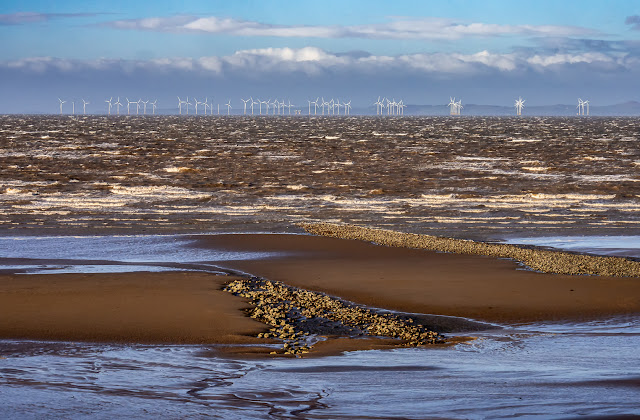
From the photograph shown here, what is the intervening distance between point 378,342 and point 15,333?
5.67m

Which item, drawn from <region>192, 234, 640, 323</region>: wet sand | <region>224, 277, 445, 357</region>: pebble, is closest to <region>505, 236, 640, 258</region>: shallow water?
<region>192, 234, 640, 323</region>: wet sand

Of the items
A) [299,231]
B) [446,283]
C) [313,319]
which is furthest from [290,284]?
[299,231]

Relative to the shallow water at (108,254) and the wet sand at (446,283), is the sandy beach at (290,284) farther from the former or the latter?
the shallow water at (108,254)

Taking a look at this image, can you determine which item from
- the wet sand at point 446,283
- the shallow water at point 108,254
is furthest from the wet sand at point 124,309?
the wet sand at point 446,283

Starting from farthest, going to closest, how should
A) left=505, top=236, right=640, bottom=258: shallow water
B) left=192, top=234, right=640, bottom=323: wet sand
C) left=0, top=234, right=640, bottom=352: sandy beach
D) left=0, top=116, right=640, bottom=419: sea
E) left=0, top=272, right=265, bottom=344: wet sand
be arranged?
left=505, top=236, right=640, bottom=258: shallow water, left=192, top=234, right=640, bottom=323: wet sand, left=0, top=234, right=640, bottom=352: sandy beach, left=0, top=272, right=265, bottom=344: wet sand, left=0, top=116, right=640, bottom=419: sea

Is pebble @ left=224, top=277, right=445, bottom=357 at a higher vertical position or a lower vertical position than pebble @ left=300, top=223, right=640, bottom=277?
lower

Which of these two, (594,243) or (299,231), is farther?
(299,231)

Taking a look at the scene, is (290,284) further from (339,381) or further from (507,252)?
(339,381)

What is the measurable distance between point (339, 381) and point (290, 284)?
8465 millimetres

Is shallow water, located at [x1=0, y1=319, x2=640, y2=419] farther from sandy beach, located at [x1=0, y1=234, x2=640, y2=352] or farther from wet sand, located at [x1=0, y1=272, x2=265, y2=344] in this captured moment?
sandy beach, located at [x1=0, y1=234, x2=640, y2=352]

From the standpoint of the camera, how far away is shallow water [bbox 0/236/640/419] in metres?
9.30

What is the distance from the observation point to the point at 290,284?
19062mm

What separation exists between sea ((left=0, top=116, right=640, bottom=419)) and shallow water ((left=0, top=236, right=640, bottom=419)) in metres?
0.03

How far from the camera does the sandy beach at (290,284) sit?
14211 millimetres
